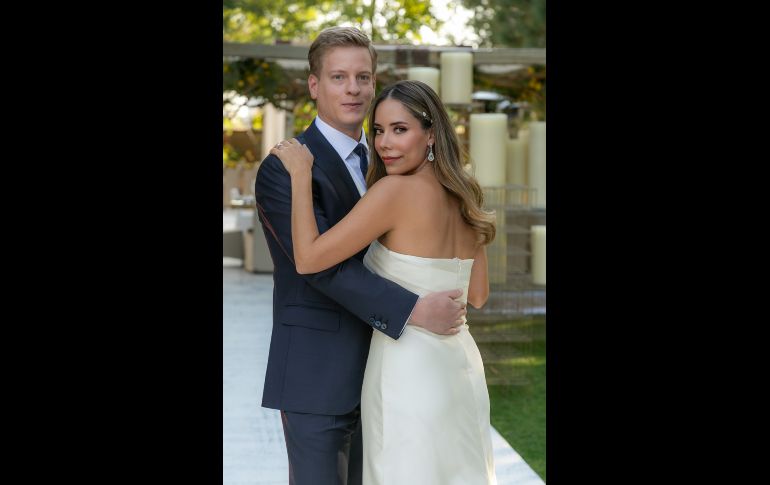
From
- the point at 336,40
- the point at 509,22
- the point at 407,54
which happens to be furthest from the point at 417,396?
the point at 509,22

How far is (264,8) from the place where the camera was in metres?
18.3

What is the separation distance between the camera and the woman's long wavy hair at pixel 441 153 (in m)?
2.53

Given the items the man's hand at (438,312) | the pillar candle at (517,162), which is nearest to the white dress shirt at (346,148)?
the man's hand at (438,312)

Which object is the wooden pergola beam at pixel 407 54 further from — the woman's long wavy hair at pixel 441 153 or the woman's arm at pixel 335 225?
the woman's arm at pixel 335 225

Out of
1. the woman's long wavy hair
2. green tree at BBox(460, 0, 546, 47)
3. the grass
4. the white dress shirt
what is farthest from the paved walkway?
green tree at BBox(460, 0, 546, 47)

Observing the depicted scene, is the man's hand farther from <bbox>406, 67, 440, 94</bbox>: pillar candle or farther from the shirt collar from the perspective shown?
<bbox>406, 67, 440, 94</bbox>: pillar candle

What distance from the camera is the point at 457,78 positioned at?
7285 mm

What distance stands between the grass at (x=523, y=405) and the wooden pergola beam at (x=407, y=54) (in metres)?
2.08
